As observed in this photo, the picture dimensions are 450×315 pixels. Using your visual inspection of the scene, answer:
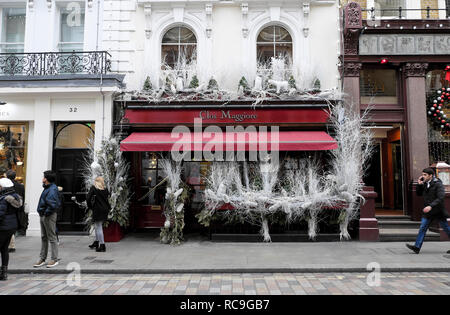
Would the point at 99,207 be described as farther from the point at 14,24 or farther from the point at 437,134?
the point at 437,134

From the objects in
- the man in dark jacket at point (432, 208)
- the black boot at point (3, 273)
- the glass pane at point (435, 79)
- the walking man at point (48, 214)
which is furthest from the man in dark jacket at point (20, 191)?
the glass pane at point (435, 79)

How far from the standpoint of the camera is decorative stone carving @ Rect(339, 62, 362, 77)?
1031cm

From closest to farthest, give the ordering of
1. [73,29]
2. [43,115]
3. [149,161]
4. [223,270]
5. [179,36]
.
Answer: [223,270] → [43,115] → [149,161] → [179,36] → [73,29]

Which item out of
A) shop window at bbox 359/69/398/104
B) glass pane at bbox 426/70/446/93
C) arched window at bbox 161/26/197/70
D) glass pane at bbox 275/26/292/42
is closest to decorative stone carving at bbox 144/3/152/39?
arched window at bbox 161/26/197/70

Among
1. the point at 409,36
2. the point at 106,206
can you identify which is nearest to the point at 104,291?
the point at 106,206

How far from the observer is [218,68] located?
1060 centimetres

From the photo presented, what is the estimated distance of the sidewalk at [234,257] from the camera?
20.7 ft

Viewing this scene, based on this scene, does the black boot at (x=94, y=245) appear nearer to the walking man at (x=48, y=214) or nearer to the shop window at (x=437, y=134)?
the walking man at (x=48, y=214)

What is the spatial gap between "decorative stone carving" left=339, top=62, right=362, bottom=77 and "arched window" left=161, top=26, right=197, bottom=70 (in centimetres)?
530

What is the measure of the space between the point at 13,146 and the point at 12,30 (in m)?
4.54

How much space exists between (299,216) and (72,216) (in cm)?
735

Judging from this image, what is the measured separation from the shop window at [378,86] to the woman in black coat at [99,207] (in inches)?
356

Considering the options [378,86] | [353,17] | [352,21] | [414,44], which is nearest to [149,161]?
[352,21]

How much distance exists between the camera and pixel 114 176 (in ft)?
30.0
